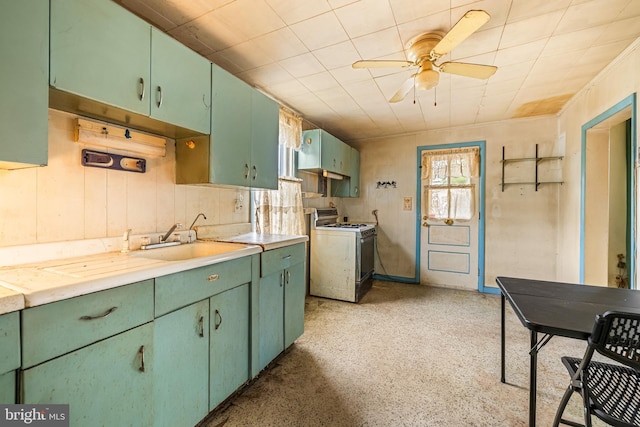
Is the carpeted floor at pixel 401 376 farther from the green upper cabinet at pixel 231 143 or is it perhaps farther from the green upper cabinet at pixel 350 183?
the green upper cabinet at pixel 350 183

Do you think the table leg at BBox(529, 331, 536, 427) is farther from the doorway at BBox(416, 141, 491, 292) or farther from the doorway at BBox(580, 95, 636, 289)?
the doorway at BBox(416, 141, 491, 292)

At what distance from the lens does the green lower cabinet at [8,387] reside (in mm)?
788

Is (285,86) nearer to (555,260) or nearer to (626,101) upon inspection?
(626,101)

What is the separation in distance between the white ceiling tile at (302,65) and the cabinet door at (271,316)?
176 centimetres

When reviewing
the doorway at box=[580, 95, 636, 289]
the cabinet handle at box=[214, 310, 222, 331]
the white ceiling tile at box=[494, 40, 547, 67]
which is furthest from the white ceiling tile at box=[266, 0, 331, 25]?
the doorway at box=[580, 95, 636, 289]

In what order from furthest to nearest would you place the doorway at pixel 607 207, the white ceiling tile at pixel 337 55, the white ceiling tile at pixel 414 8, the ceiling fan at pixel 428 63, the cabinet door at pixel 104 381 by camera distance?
the doorway at pixel 607 207 < the white ceiling tile at pixel 337 55 < the ceiling fan at pixel 428 63 < the white ceiling tile at pixel 414 8 < the cabinet door at pixel 104 381

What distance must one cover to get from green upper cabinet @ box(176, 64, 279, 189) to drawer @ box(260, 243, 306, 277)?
0.59 m

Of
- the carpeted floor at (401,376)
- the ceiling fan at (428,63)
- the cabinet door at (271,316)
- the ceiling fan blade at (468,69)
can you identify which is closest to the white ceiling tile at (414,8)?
the ceiling fan at (428,63)

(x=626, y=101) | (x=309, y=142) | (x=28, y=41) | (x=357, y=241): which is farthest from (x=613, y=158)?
(x=28, y=41)

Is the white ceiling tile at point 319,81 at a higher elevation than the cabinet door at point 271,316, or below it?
higher

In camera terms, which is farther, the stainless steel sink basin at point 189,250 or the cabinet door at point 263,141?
the cabinet door at point 263,141

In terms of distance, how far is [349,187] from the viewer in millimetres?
4430

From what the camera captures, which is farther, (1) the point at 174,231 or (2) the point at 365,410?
(1) the point at 174,231

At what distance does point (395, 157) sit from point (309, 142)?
5.93 ft
